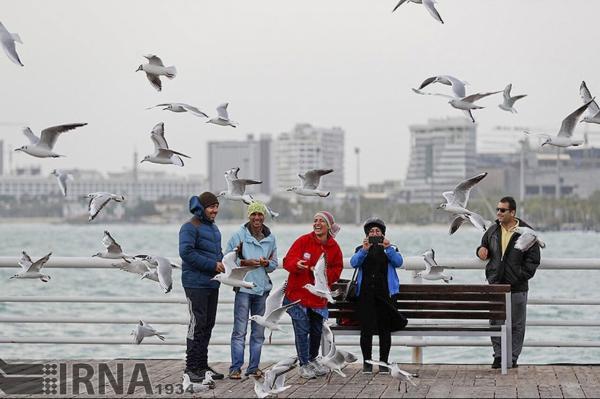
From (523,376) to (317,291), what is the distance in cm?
180

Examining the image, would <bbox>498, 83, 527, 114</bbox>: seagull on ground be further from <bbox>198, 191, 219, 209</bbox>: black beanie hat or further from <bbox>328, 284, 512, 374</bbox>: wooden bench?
<bbox>198, 191, 219, 209</bbox>: black beanie hat

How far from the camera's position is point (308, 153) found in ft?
406

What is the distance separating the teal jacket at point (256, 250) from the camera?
10.5 metres

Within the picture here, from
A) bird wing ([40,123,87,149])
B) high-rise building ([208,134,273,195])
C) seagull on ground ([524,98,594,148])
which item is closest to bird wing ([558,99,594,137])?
seagull on ground ([524,98,594,148])

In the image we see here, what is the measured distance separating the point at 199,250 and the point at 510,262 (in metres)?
2.56

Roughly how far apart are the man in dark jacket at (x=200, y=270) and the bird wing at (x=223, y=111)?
4.94 feet

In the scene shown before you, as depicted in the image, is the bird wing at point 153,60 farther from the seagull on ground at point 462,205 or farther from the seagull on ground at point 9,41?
the seagull on ground at point 462,205

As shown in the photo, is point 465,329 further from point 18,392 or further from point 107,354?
point 107,354

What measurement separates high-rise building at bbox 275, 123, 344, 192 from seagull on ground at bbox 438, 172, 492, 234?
99571 millimetres

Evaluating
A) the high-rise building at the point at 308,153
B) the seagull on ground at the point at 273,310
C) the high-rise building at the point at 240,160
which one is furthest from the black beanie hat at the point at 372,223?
the high-rise building at the point at 308,153

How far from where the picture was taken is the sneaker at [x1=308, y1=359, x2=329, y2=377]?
1060cm

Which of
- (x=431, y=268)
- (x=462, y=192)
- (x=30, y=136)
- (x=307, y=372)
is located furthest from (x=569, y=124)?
(x=30, y=136)

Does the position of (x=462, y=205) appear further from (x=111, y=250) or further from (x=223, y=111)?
(x=111, y=250)

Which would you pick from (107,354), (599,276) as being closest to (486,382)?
(107,354)
